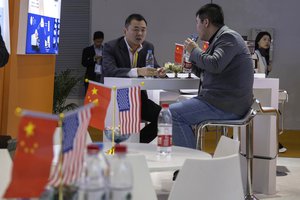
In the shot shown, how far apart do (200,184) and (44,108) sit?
4703 mm

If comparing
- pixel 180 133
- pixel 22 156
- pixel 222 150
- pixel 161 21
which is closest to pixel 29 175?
pixel 22 156

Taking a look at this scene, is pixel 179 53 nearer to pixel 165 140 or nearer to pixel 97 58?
pixel 165 140

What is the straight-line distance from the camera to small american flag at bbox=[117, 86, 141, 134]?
3482mm

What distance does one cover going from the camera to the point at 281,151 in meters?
8.75

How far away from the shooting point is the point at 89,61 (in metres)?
11.3

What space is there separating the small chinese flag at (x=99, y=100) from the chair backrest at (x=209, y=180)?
0.63 meters

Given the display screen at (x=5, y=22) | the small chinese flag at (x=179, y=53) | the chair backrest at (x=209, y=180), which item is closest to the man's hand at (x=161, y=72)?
the small chinese flag at (x=179, y=53)

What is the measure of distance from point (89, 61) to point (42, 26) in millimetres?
4762

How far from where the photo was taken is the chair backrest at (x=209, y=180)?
262cm

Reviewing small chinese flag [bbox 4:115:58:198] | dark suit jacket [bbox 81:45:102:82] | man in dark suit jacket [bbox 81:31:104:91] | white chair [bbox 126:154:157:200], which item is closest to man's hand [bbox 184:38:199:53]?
white chair [bbox 126:154:157:200]

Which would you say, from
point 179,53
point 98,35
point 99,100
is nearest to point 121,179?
point 99,100

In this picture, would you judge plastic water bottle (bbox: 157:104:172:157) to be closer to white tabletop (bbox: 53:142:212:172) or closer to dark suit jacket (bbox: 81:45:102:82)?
white tabletop (bbox: 53:142:212:172)

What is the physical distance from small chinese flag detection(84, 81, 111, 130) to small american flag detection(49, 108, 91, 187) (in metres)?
1.22

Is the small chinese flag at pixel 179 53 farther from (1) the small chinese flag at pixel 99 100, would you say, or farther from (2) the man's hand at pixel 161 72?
(1) the small chinese flag at pixel 99 100
